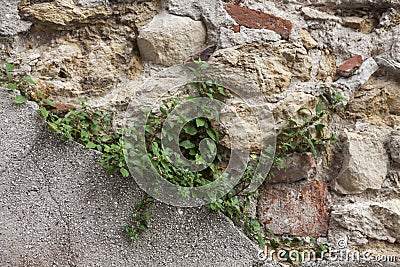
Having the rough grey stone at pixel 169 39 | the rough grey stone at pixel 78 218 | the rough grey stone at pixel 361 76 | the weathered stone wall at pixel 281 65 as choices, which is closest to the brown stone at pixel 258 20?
the weathered stone wall at pixel 281 65

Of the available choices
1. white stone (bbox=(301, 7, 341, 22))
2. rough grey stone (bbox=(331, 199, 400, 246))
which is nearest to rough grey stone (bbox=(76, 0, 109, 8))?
white stone (bbox=(301, 7, 341, 22))

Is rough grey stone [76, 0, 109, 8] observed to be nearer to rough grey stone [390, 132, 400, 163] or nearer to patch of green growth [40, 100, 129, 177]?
patch of green growth [40, 100, 129, 177]

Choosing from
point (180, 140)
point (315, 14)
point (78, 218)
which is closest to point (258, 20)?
point (315, 14)

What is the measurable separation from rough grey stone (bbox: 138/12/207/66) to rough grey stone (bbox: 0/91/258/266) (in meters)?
0.36

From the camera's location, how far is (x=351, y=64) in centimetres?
158

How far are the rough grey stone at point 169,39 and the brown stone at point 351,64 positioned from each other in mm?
456

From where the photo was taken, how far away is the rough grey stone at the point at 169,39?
1.46 meters

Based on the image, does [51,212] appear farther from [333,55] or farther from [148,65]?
[333,55]

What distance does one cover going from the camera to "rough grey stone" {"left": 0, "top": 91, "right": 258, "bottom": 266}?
4.04 ft

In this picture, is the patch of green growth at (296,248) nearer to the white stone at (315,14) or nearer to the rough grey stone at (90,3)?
the white stone at (315,14)

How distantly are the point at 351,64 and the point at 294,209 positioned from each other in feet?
1.63

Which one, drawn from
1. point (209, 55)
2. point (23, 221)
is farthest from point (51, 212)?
point (209, 55)

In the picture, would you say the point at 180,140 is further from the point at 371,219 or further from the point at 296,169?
the point at 371,219

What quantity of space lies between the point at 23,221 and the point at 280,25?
0.92 meters
